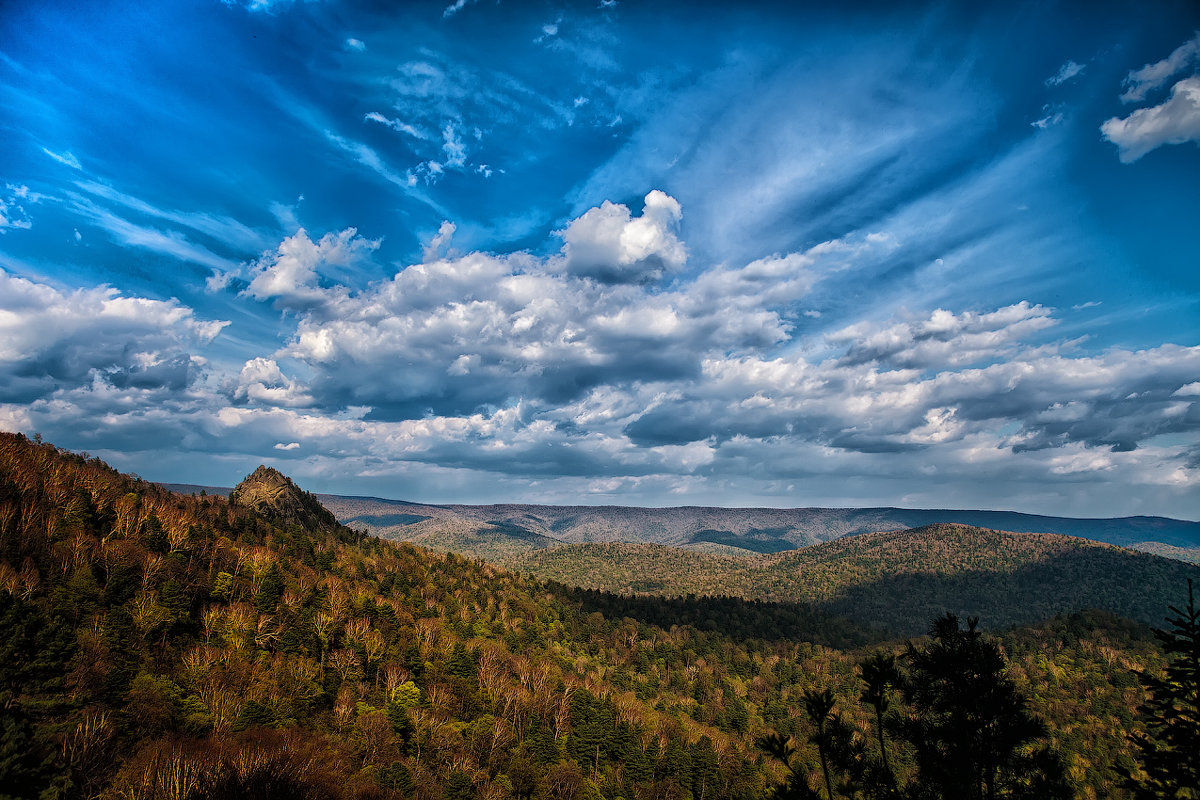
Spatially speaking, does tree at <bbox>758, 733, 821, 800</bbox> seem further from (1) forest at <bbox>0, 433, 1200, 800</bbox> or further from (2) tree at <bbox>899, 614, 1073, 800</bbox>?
(2) tree at <bbox>899, 614, 1073, 800</bbox>

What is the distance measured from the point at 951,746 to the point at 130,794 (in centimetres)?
5478

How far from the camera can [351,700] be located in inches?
3226

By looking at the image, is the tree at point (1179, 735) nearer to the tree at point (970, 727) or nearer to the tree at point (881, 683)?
the tree at point (970, 727)

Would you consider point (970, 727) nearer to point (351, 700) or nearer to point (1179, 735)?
point (1179, 735)

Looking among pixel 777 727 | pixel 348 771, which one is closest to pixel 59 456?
pixel 348 771

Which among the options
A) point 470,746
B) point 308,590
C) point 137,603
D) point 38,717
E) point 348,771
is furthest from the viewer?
point 308,590

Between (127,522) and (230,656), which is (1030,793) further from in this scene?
(127,522)

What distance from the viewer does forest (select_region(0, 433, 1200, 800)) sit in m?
23.1

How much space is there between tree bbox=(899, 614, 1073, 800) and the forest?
9cm

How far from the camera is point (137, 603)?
71.9 m


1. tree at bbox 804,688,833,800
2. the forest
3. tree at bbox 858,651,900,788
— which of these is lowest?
the forest

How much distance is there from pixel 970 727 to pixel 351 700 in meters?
86.1

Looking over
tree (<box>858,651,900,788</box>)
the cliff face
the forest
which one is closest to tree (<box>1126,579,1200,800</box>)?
the forest

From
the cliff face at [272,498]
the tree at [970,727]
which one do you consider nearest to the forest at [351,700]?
the tree at [970,727]
